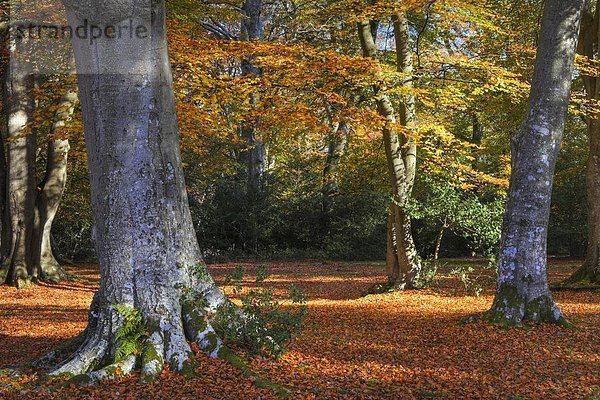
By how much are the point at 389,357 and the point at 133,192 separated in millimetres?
3063

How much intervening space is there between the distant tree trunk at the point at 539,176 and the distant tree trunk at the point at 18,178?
425 inches

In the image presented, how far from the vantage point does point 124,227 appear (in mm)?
5246

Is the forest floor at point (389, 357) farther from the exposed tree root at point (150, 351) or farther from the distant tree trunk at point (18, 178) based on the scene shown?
the distant tree trunk at point (18, 178)

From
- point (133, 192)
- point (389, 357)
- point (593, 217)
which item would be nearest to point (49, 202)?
point (133, 192)

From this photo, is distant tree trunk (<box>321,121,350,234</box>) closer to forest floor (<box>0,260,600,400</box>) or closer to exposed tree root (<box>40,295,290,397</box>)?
forest floor (<box>0,260,600,400</box>)

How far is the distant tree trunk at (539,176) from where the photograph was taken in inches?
292

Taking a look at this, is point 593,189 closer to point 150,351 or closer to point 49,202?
point 150,351

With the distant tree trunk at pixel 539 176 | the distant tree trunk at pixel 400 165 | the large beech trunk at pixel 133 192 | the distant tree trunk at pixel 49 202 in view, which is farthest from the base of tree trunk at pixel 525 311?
the distant tree trunk at pixel 49 202

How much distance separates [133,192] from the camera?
17.2 ft

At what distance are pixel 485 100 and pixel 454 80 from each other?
19.9 ft

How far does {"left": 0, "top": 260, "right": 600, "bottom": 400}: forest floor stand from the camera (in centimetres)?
478

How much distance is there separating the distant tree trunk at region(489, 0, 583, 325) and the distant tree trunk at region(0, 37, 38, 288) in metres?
10.8

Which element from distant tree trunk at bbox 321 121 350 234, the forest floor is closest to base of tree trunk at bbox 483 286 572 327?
the forest floor

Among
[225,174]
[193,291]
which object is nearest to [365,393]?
[193,291]
